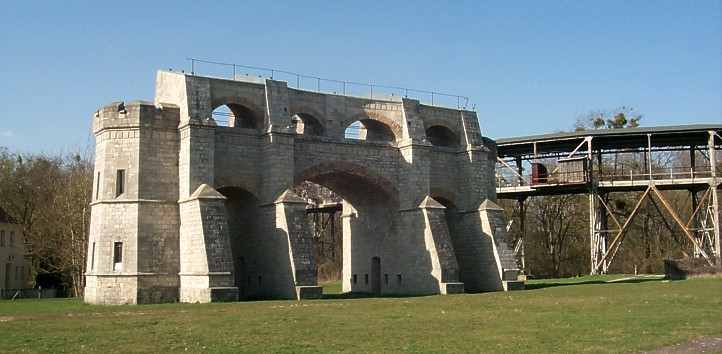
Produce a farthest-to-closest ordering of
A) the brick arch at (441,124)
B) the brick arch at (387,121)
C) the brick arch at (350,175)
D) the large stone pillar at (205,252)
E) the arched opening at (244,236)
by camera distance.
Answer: the brick arch at (441,124) → the brick arch at (387,121) → the brick arch at (350,175) → the arched opening at (244,236) → the large stone pillar at (205,252)

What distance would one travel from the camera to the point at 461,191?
131 ft

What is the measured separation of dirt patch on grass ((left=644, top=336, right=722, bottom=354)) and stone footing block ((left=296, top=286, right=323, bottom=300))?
17578mm

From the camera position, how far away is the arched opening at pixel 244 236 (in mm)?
33906

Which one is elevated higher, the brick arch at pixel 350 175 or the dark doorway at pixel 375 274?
the brick arch at pixel 350 175

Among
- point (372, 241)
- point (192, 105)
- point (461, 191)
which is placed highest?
point (192, 105)

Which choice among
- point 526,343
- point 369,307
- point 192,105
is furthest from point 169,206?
point 526,343

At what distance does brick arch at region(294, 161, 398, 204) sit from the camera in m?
35.1

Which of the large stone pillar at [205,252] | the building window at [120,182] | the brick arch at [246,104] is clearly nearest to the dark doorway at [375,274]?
the brick arch at [246,104]

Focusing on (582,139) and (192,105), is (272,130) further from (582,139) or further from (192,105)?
(582,139)

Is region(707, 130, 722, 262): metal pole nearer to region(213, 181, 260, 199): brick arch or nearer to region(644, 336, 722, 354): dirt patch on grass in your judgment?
region(213, 181, 260, 199): brick arch

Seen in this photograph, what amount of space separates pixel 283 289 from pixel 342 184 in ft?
28.4

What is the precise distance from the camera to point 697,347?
48.5 feet

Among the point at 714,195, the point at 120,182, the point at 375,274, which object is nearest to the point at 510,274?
the point at 375,274

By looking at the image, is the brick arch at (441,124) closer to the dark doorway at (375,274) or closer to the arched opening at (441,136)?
the arched opening at (441,136)
